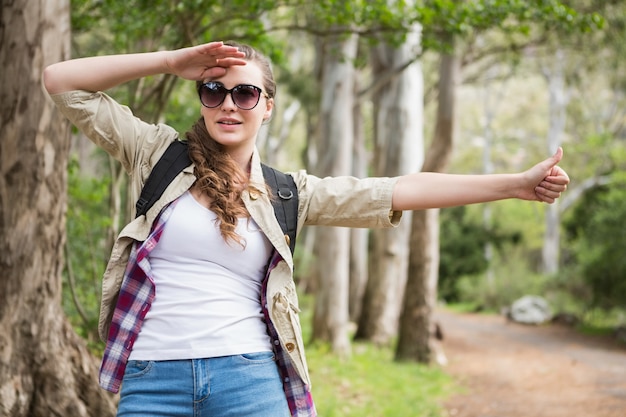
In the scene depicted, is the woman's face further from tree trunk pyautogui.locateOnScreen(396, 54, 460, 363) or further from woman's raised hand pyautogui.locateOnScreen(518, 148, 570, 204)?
tree trunk pyautogui.locateOnScreen(396, 54, 460, 363)

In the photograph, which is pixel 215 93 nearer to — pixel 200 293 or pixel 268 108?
pixel 268 108

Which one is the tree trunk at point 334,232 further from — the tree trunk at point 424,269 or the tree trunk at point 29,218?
the tree trunk at point 29,218

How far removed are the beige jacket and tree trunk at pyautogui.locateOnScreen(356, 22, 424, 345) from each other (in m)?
11.2

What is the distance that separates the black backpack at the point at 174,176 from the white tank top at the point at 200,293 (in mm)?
94

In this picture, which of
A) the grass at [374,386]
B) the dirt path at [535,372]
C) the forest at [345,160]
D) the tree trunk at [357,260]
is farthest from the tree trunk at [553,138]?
the grass at [374,386]

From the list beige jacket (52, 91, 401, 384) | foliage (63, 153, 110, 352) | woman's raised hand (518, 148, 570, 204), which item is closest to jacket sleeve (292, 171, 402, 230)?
beige jacket (52, 91, 401, 384)

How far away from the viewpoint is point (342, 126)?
12461 millimetres

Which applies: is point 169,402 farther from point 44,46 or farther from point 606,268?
point 606,268

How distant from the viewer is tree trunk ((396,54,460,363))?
440 inches

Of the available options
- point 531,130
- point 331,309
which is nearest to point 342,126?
point 331,309

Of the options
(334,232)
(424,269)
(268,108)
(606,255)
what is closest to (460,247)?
(606,255)

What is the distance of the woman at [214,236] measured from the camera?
225cm

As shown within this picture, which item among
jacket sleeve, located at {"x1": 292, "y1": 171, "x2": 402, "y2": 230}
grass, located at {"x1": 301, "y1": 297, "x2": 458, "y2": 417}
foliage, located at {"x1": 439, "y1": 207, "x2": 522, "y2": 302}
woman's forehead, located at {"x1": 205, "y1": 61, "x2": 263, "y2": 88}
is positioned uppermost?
woman's forehead, located at {"x1": 205, "y1": 61, "x2": 263, "y2": 88}

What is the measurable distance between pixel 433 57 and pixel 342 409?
63.3 feet
